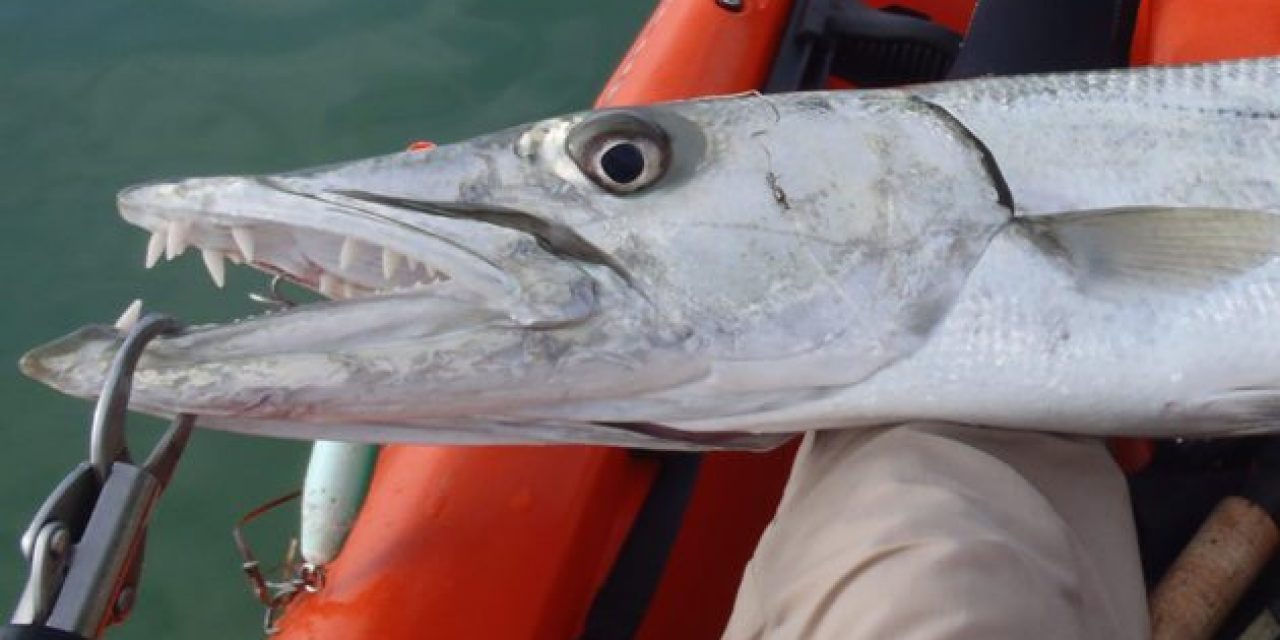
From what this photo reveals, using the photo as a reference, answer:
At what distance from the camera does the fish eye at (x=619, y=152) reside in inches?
77.2

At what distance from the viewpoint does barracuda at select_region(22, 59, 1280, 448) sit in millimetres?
1859

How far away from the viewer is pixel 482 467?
91.0 inches

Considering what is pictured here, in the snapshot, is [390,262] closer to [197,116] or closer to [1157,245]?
[1157,245]

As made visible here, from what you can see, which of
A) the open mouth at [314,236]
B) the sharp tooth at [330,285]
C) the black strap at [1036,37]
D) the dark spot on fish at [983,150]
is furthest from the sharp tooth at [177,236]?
the black strap at [1036,37]

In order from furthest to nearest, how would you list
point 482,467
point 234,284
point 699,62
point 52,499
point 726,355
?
point 234,284 < point 699,62 < point 482,467 < point 726,355 < point 52,499

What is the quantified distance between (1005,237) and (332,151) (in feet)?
10.9

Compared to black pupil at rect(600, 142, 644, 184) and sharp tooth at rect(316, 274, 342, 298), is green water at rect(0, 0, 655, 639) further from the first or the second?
black pupil at rect(600, 142, 644, 184)

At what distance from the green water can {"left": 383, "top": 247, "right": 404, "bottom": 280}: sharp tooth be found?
207cm

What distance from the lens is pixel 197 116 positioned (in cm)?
482

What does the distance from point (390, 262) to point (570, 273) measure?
0.96 ft

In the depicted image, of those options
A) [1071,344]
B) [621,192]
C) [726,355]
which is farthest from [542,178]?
[1071,344]

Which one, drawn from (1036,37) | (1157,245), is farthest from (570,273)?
(1036,37)

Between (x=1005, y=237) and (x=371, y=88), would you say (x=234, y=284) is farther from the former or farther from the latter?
(x=1005, y=237)

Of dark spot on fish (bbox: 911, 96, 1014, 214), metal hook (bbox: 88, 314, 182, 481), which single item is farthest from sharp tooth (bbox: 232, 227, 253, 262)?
dark spot on fish (bbox: 911, 96, 1014, 214)
